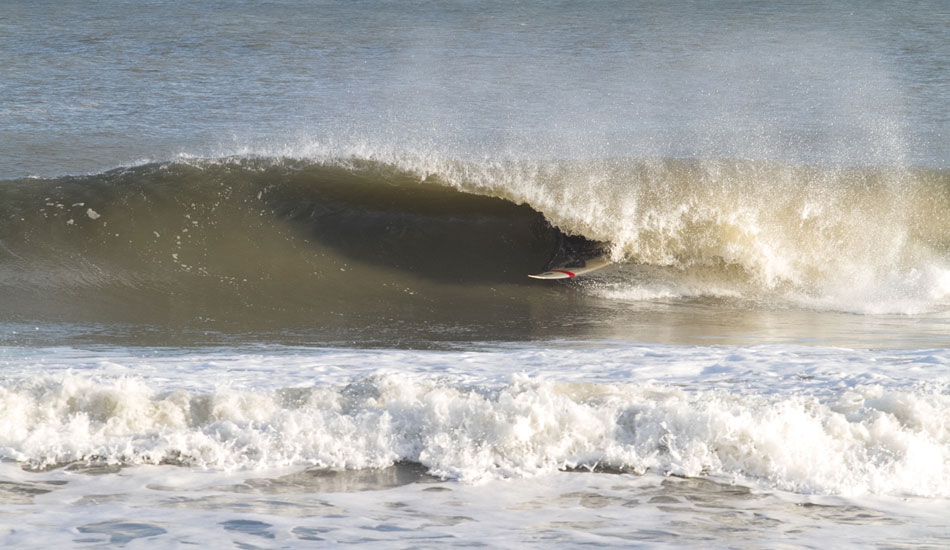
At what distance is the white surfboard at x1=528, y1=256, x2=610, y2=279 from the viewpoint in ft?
31.3

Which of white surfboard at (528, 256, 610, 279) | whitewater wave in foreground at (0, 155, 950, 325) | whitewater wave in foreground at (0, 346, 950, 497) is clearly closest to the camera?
whitewater wave in foreground at (0, 346, 950, 497)

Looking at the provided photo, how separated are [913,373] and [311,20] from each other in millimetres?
29021

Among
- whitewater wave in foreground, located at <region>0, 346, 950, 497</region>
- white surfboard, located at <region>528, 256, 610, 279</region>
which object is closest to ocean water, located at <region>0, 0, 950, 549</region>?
whitewater wave in foreground, located at <region>0, 346, 950, 497</region>

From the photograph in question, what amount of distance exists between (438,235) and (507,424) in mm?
5456

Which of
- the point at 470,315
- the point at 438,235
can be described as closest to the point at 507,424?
the point at 470,315

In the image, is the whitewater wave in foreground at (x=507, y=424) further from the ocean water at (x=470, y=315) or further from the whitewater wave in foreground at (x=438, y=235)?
the whitewater wave in foreground at (x=438, y=235)

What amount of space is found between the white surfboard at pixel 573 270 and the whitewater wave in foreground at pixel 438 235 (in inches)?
8.6

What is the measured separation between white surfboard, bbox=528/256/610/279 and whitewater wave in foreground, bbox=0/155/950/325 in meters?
0.22

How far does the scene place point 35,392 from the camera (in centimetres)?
552

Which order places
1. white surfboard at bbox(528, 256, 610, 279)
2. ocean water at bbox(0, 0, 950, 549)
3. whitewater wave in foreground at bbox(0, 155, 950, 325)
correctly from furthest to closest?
white surfboard at bbox(528, 256, 610, 279)
whitewater wave in foreground at bbox(0, 155, 950, 325)
ocean water at bbox(0, 0, 950, 549)

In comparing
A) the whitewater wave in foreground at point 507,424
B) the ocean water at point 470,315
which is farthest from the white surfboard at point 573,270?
the whitewater wave in foreground at point 507,424

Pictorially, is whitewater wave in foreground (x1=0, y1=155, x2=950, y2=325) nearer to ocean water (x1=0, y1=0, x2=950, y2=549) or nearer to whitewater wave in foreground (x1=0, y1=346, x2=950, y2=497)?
ocean water (x1=0, y1=0, x2=950, y2=549)

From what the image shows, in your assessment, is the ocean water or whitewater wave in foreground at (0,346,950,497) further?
whitewater wave in foreground at (0,346,950,497)

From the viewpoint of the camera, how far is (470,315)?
843 centimetres
